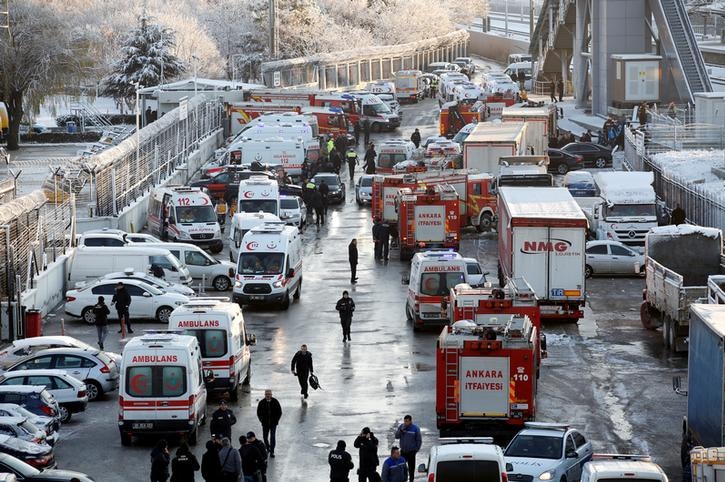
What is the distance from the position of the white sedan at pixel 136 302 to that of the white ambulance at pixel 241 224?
25.0ft

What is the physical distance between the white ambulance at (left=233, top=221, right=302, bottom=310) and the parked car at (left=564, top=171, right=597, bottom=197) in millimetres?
15916

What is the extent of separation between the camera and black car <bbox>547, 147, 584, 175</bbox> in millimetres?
68375

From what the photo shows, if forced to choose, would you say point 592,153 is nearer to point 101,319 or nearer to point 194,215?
point 194,215

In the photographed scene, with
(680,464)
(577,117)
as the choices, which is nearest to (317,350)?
(680,464)

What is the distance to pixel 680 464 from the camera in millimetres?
26047

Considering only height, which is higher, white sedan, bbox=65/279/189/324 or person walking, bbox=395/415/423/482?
person walking, bbox=395/415/423/482

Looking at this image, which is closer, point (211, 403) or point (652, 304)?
point (211, 403)

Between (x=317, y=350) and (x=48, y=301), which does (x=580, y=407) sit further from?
(x=48, y=301)

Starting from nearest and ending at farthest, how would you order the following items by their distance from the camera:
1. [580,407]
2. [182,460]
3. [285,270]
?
[182,460]
[580,407]
[285,270]

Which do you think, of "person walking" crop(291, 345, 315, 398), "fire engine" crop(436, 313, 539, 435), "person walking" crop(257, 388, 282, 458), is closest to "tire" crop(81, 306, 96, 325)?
"person walking" crop(291, 345, 315, 398)

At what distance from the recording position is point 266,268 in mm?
41625

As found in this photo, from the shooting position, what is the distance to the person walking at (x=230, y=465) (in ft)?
74.8

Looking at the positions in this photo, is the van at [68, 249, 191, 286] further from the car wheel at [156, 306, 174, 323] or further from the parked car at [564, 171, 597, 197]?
the parked car at [564, 171, 597, 197]

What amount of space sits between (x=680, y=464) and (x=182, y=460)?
869cm
